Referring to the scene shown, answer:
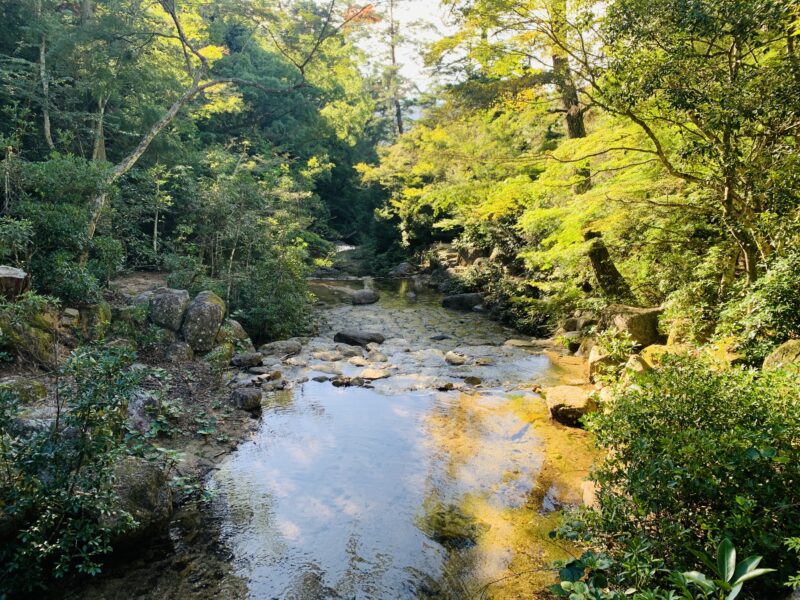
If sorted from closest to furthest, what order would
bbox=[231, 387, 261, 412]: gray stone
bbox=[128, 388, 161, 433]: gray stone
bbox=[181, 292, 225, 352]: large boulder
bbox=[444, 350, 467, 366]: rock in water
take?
bbox=[128, 388, 161, 433]: gray stone, bbox=[231, 387, 261, 412]: gray stone, bbox=[181, 292, 225, 352]: large boulder, bbox=[444, 350, 467, 366]: rock in water

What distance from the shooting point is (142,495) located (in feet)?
14.9

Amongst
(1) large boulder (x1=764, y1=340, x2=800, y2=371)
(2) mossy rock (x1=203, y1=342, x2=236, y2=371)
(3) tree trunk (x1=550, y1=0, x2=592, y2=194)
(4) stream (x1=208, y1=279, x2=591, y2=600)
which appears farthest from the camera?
(2) mossy rock (x1=203, y1=342, x2=236, y2=371)

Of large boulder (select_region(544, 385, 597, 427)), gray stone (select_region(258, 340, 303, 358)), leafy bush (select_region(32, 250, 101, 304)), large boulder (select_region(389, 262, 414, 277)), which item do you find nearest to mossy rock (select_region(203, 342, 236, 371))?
gray stone (select_region(258, 340, 303, 358))

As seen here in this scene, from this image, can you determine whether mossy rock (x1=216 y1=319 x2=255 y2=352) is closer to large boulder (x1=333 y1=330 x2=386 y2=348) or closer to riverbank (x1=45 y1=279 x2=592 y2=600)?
riverbank (x1=45 y1=279 x2=592 y2=600)

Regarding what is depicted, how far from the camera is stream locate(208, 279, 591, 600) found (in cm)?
422

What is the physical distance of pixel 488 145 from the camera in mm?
15203

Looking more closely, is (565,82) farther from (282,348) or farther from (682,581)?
(682,581)

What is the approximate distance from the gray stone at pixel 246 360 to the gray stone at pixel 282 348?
0.81m

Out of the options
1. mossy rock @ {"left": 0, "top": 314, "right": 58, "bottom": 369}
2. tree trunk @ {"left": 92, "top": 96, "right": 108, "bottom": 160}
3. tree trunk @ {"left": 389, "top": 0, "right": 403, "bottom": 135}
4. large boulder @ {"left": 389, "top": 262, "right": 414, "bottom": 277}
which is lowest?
mossy rock @ {"left": 0, "top": 314, "right": 58, "bottom": 369}

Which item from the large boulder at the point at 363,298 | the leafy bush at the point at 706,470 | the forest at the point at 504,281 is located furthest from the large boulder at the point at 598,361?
the large boulder at the point at 363,298

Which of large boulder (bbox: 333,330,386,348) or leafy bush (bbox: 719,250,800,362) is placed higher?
leafy bush (bbox: 719,250,800,362)

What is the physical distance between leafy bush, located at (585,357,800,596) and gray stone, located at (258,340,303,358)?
27.8 ft

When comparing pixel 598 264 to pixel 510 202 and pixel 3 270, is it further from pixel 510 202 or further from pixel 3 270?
pixel 3 270

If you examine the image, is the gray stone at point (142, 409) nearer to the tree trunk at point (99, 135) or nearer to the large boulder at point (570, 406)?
the large boulder at point (570, 406)
